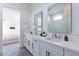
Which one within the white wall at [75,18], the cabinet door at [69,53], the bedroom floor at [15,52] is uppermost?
the white wall at [75,18]

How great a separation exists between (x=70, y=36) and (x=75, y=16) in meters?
0.45

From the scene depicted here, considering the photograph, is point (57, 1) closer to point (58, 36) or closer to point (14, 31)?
point (58, 36)

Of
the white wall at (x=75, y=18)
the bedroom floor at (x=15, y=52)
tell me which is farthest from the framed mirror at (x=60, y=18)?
the bedroom floor at (x=15, y=52)

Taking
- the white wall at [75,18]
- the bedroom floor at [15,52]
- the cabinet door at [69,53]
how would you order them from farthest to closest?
the bedroom floor at [15,52]
the white wall at [75,18]
the cabinet door at [69,53]

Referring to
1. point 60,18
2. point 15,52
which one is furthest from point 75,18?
point 15,52

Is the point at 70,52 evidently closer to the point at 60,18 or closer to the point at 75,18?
the point at 75,18

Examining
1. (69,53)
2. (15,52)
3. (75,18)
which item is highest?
(75,18)

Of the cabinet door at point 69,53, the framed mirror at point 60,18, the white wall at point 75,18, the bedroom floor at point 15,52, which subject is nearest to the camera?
the cabinet door at point 69,53

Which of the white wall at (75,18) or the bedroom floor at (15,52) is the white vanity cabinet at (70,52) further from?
the bedroom floor at (15,52)

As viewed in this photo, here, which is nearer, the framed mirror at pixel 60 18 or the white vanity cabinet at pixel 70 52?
the white vanity cabinet at pixel 70 52

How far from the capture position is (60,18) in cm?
256

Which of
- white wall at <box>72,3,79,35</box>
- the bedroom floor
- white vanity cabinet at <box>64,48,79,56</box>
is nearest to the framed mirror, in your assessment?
white wall at <box>72,3,79,35</box>

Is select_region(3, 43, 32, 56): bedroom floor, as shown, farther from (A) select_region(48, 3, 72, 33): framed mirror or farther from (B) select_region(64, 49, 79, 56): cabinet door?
(B) select_region(64, 49, 79, 56): cabinet door

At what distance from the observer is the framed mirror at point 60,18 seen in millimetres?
2240
